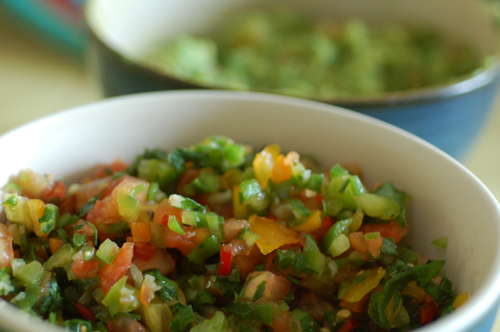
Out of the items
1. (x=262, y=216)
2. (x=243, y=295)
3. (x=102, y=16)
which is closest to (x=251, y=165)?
(x=262, y=216)

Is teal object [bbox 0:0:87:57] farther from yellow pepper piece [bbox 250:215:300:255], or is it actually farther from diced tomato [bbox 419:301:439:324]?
diced tomato [bbox 419:301:439:324]

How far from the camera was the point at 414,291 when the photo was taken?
807 millimetres

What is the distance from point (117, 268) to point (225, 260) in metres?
0.13

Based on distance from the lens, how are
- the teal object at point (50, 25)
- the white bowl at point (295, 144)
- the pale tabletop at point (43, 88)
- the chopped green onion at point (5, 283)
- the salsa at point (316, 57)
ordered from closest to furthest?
the chopped green onion at point (5, 283) < the white bowl at point (295, 144) < the salsa at point (316, 57) < the pale tabletop at point (43, 88) < the teal object at point (50, 25)

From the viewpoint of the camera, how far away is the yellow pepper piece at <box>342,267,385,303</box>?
0.79 metres

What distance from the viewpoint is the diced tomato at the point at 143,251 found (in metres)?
0.81

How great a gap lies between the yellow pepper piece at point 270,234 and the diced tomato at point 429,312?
17 centimetres

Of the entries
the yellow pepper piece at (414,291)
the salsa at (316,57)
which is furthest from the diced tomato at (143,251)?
the salsa at (316,57)

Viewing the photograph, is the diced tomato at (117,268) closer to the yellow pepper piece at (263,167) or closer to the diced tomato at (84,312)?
the diced tomato at (84,312)

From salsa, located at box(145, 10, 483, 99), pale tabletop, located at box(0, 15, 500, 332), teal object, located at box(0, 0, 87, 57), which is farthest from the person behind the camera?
teal object, located at box(0, 0, 87, 57)

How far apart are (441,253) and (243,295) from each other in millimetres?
268

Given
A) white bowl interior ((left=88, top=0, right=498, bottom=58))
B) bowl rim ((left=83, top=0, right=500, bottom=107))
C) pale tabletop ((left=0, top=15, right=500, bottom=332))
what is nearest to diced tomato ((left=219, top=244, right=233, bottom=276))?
bowl rim ((left=83, top=0, right=500, bottom=107))

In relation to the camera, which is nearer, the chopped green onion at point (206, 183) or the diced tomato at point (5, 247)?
the diced tomato at point (5, 247)

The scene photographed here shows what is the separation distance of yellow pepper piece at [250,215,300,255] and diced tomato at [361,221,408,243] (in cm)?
10
